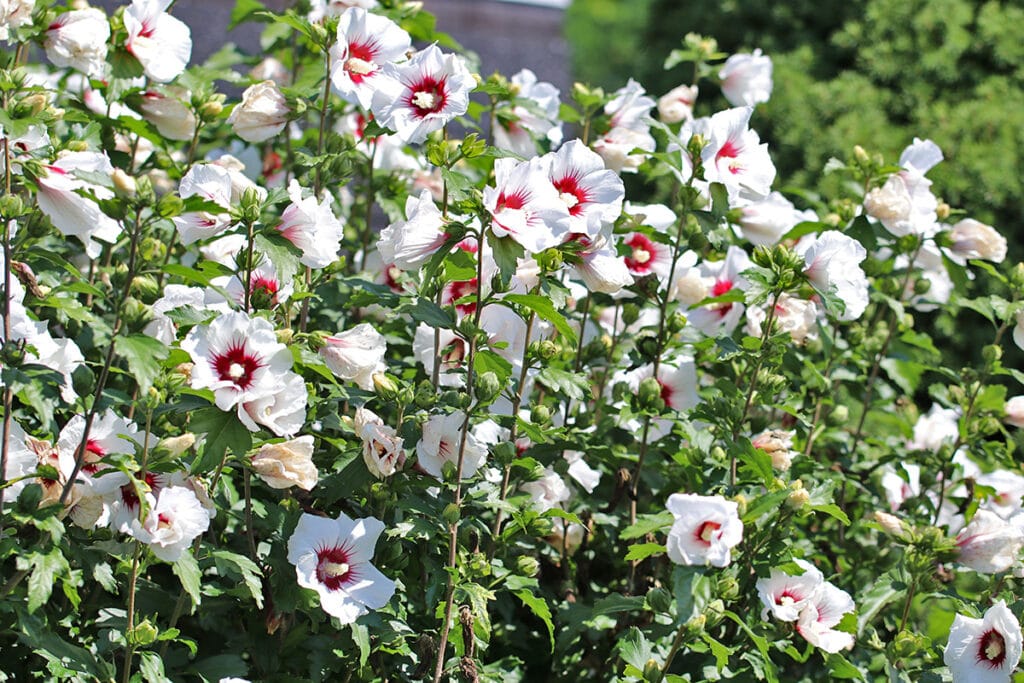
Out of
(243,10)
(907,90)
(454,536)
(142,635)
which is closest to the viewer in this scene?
(142,635)

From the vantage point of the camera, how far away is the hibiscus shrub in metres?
1.66

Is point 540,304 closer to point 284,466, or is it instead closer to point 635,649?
point 284,466

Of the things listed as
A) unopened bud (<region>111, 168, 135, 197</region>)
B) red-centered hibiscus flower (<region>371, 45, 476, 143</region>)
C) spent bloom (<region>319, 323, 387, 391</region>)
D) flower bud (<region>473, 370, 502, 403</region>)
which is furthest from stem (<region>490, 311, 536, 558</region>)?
unopened bud (<region>111, 168, 135, 197</region>)

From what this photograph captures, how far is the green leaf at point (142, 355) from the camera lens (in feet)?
4.90

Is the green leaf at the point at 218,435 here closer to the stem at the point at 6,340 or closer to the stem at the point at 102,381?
the stem at the point at 102,381

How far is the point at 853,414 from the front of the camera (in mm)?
3055

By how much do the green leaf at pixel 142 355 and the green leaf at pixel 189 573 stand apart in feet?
0.91

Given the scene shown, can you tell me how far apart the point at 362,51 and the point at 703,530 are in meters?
0.95

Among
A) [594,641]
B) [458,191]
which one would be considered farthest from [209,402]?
[594,641]

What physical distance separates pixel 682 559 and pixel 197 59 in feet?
30.2

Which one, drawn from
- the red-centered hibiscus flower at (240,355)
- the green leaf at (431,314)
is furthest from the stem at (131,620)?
the green leaf at (431,314)

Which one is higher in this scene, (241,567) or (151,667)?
(241,567)

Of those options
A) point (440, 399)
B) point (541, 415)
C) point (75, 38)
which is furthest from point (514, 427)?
point (75, 38)

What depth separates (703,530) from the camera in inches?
65.4
